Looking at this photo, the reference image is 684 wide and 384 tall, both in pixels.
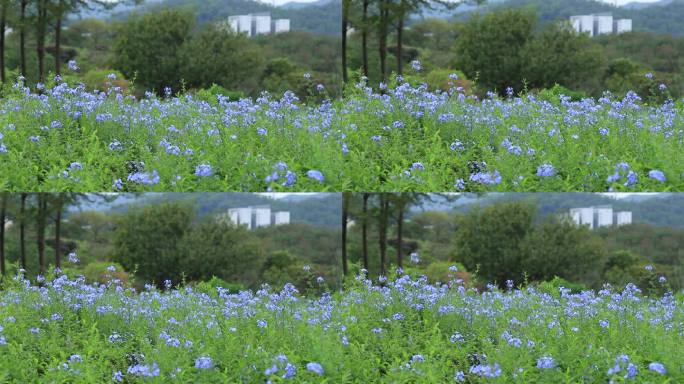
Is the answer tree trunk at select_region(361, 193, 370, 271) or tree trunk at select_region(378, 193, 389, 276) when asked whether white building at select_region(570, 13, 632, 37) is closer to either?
tree trunk at select_region(378, 193, 389, 276)

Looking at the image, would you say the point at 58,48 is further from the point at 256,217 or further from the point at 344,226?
the point at 344,226

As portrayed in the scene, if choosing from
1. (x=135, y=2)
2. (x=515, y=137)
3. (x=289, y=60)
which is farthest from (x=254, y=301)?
(x=135, y=2)

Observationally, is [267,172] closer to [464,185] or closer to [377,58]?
[464,185]

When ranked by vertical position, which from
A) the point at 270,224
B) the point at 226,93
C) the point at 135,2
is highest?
the point at 135,2

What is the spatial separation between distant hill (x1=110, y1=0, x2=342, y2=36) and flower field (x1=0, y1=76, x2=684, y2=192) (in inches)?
88.8

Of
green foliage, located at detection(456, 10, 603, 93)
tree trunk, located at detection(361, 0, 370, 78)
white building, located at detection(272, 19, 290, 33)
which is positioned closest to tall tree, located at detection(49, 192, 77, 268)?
tree trunk, located at detection(361, 0, 370, 78)

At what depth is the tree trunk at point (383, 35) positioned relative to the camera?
373 inches

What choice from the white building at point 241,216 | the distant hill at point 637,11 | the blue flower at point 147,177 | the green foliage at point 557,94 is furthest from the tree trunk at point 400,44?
the blue flower at point 147,177

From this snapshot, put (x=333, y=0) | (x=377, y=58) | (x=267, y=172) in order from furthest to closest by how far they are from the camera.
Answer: (x=333, y=0) → (x=377, y=58) → (x=267, y=172)

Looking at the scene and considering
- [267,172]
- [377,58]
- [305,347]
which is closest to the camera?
[305,347]

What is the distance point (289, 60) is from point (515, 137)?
3.68 metres

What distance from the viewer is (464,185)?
723cm

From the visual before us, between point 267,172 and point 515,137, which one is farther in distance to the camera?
point 515,137

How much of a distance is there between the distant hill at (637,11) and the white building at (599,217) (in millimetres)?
3380
